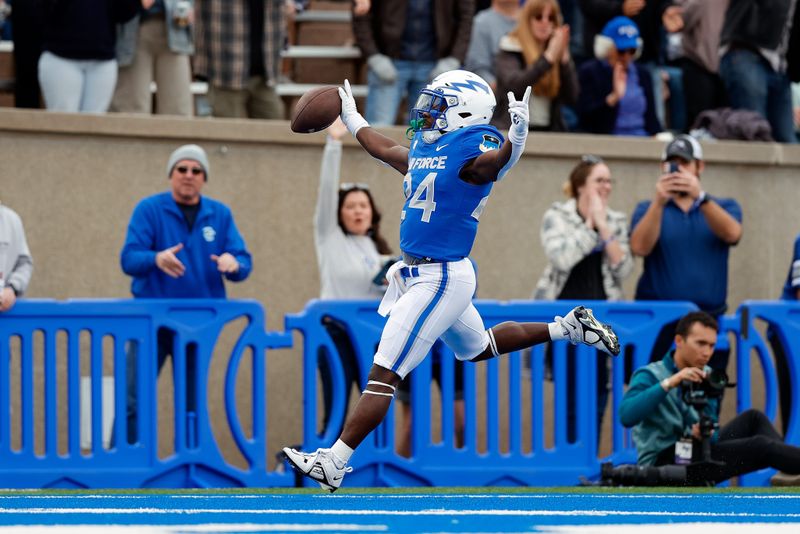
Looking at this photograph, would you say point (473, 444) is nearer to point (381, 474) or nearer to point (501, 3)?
point (381, 474)

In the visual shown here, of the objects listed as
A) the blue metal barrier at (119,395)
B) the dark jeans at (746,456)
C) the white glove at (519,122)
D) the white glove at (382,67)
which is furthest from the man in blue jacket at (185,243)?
the white glove at (519,122)

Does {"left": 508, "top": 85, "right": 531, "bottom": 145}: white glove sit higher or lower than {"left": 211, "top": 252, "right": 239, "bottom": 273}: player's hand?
higher

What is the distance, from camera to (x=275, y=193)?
12258 millimetres

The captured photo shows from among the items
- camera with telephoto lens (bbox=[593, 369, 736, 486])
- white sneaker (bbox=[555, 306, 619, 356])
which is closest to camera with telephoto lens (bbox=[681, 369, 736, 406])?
camera with telephoto lens (bbox=[593, 369, 736, 486])

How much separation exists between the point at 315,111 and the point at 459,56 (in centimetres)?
467

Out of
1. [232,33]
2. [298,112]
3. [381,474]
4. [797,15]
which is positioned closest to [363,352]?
[381,474]

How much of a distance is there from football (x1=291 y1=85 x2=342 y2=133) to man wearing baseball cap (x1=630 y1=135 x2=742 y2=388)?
2987mm

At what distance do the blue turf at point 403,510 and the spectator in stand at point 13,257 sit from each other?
202 cm

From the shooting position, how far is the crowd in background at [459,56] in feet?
38.9

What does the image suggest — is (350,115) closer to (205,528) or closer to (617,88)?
(205,528)

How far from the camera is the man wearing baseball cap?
409 inches

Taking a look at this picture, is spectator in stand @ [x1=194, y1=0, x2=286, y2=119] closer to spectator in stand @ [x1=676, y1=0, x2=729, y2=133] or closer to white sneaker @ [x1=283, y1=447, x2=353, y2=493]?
spectator in stand @ [x1=676, y1=0, x2=729, y2=133]

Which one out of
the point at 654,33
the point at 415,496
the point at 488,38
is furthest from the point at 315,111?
the point at 654,33

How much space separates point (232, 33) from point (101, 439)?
12.2 feet
